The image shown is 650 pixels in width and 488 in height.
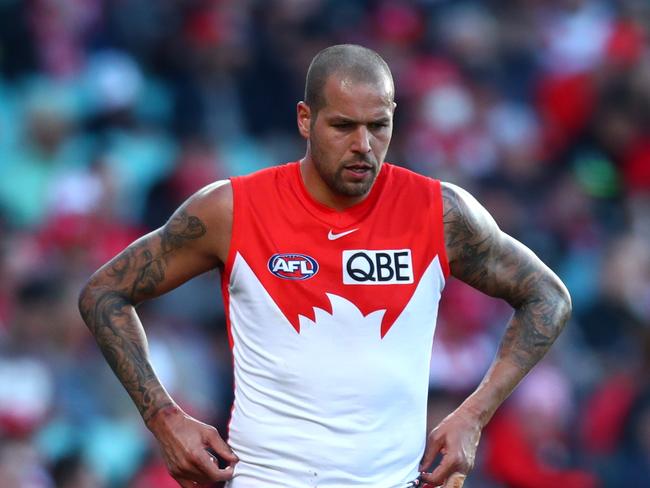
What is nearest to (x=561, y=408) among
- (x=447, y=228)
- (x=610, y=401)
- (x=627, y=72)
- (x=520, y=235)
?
(x=610, y=401)

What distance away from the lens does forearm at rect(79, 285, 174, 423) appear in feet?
15.9

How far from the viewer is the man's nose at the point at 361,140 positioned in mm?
4645

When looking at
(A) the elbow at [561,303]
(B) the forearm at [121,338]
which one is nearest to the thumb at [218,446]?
(B) the forearm at [121,338]

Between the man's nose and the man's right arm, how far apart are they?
518 mm

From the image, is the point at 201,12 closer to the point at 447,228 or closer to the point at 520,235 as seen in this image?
the point at 520,235

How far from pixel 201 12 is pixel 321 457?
7496mm

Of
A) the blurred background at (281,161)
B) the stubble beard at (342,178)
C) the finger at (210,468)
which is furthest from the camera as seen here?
the blurred background at (281,161)

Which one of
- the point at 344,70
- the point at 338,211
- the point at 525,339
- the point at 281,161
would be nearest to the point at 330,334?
the point at 338,211

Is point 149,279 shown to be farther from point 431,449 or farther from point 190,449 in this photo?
point 431,449

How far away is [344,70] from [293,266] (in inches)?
27.5

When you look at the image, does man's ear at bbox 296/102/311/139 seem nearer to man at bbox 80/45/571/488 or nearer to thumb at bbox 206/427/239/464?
man at bbox 80/45/571/488

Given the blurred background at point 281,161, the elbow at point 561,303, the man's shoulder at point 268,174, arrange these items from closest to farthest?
1. the man's shoulder at point 268,174
2. the elbow at point 561,303
3. the blurred background at point 281,161

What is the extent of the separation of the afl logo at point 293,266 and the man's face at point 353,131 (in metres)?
0.28

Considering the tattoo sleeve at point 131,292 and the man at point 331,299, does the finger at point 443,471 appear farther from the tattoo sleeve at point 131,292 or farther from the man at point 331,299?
the tattoo sleeve at point 131,292
